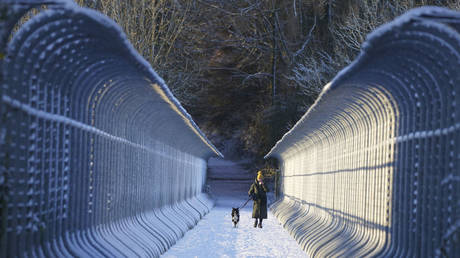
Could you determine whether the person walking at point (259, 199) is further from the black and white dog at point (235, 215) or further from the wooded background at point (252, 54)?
the wooded background at point (252, 54)

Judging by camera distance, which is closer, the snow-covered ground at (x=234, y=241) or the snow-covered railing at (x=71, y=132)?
the snow-covered railing at (x=71, y=132)

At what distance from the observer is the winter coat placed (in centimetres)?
1936

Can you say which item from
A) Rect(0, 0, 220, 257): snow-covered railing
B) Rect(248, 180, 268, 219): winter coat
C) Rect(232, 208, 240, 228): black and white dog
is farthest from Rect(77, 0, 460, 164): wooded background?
Rect(0, 0, 220, 257): snow-covered railing

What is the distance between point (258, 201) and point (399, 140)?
11.5 m

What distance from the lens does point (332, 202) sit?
1342cm

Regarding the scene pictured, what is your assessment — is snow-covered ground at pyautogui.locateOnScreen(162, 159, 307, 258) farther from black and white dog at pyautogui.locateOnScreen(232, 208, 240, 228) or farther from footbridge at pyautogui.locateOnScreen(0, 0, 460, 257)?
footbridge at pyautogui.locateOnScreen(0, 0, 460, 257)

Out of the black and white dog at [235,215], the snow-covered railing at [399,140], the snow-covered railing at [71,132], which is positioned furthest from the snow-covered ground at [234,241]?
the snow-covered railing at [71,132]

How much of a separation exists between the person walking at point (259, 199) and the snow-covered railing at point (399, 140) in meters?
6.51

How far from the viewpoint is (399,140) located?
823 centimetres

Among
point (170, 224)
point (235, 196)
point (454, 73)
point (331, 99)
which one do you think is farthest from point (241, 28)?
point (454, 73)

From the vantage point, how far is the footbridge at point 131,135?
6.20 meters

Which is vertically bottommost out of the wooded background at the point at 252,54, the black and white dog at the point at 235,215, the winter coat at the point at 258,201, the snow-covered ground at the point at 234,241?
the snow-covered ground at the point at 234,241

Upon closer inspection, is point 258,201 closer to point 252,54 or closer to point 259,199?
point 259,199

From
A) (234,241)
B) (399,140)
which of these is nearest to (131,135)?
(234,241)
